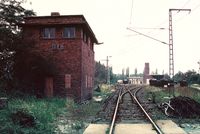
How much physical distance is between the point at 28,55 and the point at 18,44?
1133 millimetres

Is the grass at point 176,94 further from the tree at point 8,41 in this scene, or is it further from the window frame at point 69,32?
the tree at point 8,41

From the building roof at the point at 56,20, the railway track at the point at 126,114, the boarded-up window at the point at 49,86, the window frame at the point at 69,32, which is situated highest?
the building roof at the point at 56,20

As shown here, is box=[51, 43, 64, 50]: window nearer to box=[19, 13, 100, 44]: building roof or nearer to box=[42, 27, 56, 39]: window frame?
box=[42, 27, 56, 39]: window frame

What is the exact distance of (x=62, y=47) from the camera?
94.9 feet

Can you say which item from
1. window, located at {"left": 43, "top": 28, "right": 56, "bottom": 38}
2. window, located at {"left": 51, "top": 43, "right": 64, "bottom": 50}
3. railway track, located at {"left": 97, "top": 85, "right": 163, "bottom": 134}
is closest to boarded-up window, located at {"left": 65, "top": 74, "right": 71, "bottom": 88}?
window, located at {"left": 51, "top": 43, "right": 64, "bottom": 50}

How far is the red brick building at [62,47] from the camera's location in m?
28.5

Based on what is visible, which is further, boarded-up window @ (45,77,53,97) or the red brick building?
boarded-up window @ (45,77,53,97)

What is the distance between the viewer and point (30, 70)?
91.1 ft

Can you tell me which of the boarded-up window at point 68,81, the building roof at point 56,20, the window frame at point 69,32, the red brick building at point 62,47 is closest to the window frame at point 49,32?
the red brick building at point 62,47

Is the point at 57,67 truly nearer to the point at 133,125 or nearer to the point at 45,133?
the point at 133,125

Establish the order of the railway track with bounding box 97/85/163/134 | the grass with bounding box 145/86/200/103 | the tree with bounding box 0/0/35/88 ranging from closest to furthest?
the railway track with bounding box 97/85/163/134, the tree with bounding box 0/0/35/88, the grass with bounding box 145/86/200/103

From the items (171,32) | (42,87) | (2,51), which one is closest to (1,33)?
(2,51)

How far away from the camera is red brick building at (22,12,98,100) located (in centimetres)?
2847

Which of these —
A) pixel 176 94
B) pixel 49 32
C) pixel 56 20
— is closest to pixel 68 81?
pixel 49 32
